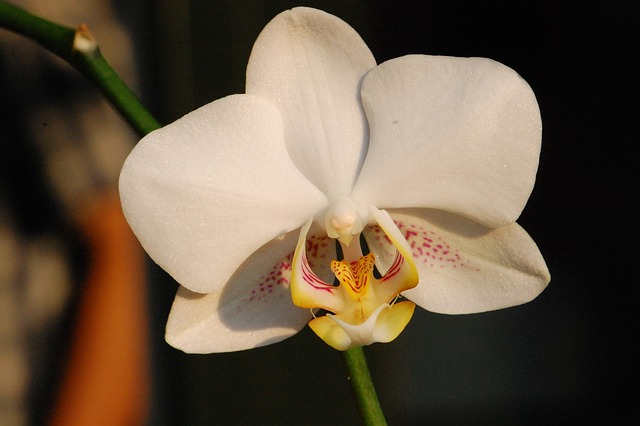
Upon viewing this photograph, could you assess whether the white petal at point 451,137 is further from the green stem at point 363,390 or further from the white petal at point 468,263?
the green stem at point 363,390

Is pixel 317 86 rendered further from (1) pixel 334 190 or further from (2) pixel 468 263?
(2) pixel 468 263

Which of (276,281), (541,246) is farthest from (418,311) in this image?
(276,281)

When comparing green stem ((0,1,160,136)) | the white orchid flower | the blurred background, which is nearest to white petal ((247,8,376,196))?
the white orchid flower

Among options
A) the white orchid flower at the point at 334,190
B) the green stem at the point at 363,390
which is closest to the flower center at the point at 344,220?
the white orchid flower at the point at 334,190

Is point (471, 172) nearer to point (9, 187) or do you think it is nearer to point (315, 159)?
point (315, 159)

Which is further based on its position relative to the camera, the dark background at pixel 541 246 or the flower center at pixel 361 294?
Answer: the dark background at pixel 541 246

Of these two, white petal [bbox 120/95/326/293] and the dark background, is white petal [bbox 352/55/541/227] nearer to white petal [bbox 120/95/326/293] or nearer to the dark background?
white petal [bbox 120/95/326/293]
